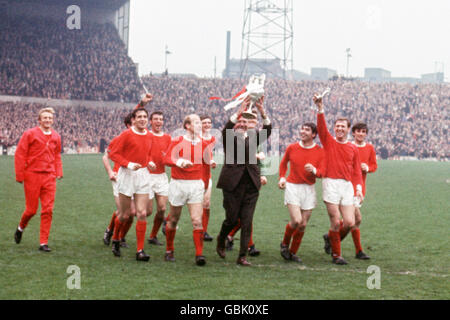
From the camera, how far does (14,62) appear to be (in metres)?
38.0

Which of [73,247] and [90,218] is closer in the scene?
[73,247]

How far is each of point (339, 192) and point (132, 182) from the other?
262 cm

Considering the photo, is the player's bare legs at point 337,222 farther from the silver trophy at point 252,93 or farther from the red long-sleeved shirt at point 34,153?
the red long-sleeved shirt at point 34,153

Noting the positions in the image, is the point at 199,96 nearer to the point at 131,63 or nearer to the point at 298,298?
the point at 131,63

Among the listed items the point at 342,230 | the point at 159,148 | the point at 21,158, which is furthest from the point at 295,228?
the point at 21,158

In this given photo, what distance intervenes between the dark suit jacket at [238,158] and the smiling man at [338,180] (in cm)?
90

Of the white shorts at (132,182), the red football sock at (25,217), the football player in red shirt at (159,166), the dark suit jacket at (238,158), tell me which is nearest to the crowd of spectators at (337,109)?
the football player in red shirt at (159,166)

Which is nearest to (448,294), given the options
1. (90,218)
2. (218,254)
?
(218,254)

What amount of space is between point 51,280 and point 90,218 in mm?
4973

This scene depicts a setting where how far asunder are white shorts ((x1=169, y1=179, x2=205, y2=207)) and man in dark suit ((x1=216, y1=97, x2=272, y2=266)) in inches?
12.0

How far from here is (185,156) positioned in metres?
7.25

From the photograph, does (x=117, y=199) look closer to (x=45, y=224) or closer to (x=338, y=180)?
(x=45, y=224)

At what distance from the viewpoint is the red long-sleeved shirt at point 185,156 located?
7.17 meters

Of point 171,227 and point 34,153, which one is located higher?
point 34,153
